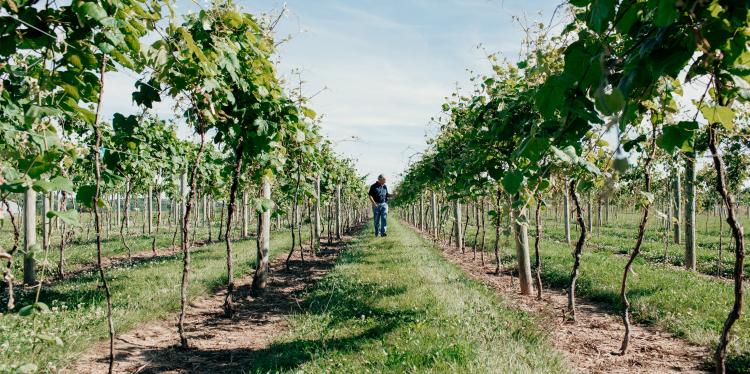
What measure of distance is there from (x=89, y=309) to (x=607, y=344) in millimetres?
7191

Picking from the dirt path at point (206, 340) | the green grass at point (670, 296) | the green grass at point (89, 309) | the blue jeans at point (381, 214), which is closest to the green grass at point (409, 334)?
the dirt path at point (206, 340)

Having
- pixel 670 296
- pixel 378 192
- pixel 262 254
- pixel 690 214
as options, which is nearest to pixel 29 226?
pixel 262 254

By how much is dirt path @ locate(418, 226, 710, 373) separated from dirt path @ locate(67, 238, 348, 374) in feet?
12.3

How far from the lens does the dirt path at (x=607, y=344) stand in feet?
15.8

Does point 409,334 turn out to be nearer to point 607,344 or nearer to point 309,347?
point 309,347

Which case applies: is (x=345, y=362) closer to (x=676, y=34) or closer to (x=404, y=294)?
(x=404, y=294)

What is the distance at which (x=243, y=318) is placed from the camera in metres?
6.89

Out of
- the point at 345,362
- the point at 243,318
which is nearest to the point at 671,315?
the point at 345,362

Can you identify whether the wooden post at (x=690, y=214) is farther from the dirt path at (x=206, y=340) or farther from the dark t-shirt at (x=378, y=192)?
the dirt path at (x=206, y=340)

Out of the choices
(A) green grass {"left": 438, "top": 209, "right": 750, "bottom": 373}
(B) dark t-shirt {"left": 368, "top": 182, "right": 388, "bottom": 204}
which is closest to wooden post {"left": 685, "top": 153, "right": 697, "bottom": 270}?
(A) green grass {"left": 438, "top": 209, "right": 750, "bottom": 373}

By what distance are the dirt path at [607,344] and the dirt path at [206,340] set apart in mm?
3762

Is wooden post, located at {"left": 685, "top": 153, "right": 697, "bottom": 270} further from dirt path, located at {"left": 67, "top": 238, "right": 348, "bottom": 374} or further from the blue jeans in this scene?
dirt path, located at {"left": 67, "top": 238, "right": 348, "bottom": 374}

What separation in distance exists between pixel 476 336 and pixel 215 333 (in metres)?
3.54

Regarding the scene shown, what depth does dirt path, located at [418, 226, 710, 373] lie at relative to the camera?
15.8ft
